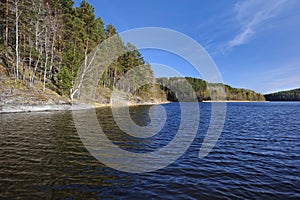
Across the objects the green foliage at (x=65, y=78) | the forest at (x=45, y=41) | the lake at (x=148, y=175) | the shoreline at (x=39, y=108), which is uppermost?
the forest at (x=45, y=41)

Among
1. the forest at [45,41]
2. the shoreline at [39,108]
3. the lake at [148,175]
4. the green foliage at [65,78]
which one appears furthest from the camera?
the green foliage at [65,78]

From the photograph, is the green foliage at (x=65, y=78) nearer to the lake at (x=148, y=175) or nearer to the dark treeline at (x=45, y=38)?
the dark treeline at (x=45, y=38)

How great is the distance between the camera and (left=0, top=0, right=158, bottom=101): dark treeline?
120 feet

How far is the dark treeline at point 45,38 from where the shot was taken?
3665 centimetres

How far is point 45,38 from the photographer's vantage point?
40219mm

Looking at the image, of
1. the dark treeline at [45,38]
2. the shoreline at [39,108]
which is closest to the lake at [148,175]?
the shoreline at [39,108]

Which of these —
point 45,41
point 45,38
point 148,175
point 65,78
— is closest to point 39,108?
point 65,78

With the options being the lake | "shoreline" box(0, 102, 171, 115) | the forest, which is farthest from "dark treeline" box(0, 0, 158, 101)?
the lake

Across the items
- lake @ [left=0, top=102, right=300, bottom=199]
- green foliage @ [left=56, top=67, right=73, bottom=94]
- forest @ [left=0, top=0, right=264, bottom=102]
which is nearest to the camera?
lake @ [left=0, top=102, right=300, bottom=199]

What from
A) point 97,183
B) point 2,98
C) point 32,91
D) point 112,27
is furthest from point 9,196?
point 112,27

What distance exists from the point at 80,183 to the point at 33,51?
40.0m

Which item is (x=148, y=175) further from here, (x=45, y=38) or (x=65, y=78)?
(x=45, y=38)

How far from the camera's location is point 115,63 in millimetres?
72125

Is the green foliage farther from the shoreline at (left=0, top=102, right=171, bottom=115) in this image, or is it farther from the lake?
the lake
